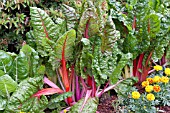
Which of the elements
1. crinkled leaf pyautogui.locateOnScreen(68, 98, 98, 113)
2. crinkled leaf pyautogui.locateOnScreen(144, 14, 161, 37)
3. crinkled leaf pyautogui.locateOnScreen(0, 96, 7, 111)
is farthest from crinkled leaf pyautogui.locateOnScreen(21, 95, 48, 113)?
crinkled leaf pyautogui.locateOnScreen(144, 14, 161, 37)

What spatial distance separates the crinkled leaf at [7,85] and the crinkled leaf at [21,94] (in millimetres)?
48

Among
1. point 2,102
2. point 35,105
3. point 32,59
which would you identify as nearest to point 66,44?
point 32,59

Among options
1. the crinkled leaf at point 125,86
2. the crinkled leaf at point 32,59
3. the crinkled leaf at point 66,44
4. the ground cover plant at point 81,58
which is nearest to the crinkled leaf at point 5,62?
the ground cover plant at point 81,58

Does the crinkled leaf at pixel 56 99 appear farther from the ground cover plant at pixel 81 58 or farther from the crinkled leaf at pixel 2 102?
the crinkled leaf at pixel 2 102

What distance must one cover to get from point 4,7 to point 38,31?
0.50 m

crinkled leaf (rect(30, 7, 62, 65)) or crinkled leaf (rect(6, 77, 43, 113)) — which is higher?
crinkled leaf (rect(30, 7, 62, 65))

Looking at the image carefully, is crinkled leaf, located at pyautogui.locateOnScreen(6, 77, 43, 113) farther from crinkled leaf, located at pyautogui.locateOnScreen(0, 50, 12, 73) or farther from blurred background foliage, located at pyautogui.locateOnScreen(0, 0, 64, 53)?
blurred background foliage, located at pyautogui.locateOnScreen(0, 0, 64, 53)

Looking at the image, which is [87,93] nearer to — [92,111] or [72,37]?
[92,111]

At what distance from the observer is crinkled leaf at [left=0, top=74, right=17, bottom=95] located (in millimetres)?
2176

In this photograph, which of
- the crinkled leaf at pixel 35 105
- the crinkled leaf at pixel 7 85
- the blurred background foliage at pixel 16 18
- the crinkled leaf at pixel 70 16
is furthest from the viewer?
the blurred background foliage at pixel 16 18

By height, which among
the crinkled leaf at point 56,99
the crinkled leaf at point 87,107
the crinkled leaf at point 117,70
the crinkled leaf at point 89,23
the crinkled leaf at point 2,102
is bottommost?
the crinkled leaf at point 87,107

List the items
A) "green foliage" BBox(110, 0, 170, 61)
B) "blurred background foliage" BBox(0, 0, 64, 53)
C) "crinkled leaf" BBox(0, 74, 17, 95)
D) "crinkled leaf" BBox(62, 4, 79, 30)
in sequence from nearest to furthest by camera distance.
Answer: "crinkled leaf" BBox(0, 74, 17, 95) < "crinkled leaf" BBox(62, 4, 79, 30) < "blurred background foliage" BBox(0, 0, 64, 53) < "green foliage" BBox(110, 0, 170, 61)

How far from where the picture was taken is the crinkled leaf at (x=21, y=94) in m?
2.20

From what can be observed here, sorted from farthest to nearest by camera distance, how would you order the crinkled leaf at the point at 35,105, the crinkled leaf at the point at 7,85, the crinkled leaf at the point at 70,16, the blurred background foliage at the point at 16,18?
1. the blurred background foliage at the point at 16,18
2. the crinkled leaf at the point at 70,16
3. the crinkled leaf at the point at 35,105
4. the crinkled leaf at the point at 7,85
